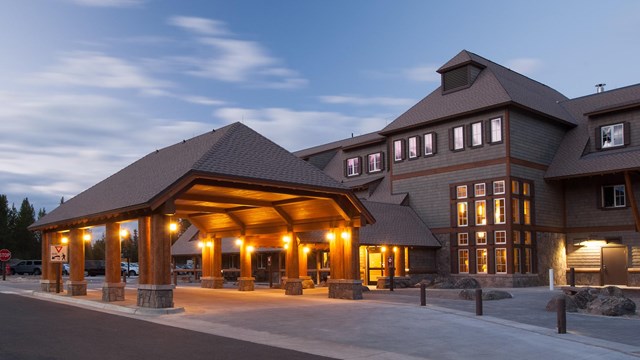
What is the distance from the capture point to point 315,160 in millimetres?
53406

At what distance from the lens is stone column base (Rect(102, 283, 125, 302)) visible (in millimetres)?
23516

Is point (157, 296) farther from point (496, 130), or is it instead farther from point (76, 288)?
point (496, 130)

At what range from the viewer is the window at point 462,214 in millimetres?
37750

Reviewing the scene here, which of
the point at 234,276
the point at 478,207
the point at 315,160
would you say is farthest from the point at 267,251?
the point at 478,207

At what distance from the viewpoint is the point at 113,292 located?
23.6 m

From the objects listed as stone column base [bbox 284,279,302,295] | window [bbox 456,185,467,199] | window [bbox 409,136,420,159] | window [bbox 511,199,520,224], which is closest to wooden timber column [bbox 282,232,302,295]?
stone column base [bbox 284,279,302,295]

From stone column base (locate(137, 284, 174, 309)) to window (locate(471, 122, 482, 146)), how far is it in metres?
22.7

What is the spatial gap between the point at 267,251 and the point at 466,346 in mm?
31365

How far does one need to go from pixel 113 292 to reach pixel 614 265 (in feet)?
89.2

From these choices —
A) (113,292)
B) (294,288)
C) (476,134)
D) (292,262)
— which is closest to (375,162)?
(476,134)

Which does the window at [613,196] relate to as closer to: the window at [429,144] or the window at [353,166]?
the window at [429,144]

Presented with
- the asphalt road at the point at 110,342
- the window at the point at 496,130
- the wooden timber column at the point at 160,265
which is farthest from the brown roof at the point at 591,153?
the asphalt road at the point at 110,342

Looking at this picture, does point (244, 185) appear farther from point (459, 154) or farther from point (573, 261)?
point (573, 261)

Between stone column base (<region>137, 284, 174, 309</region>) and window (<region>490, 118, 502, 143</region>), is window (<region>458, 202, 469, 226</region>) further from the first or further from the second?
stone column base (<region>137, 284, 174, 309</region>)
